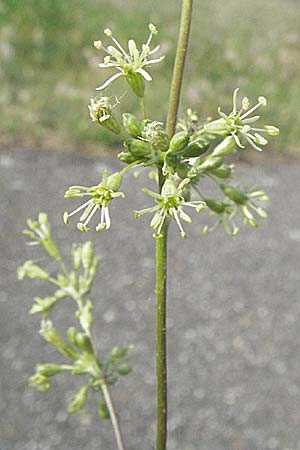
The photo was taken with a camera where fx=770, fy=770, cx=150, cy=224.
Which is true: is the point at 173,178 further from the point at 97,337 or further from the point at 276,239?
the point at 276,239

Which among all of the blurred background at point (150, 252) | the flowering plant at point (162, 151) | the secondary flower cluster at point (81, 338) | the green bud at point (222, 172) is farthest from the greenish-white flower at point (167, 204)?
the blurred background at point (150, 252)

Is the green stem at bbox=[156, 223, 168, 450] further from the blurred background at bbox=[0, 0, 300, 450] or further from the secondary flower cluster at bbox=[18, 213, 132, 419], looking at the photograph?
the blurred background at bbox=[0, 0, 300, 450]

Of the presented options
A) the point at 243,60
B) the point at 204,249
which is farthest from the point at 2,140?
the point at 243,60

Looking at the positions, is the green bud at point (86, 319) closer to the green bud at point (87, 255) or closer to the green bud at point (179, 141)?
the green bud at point (87, 255)

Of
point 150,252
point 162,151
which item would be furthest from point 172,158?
point 150,252

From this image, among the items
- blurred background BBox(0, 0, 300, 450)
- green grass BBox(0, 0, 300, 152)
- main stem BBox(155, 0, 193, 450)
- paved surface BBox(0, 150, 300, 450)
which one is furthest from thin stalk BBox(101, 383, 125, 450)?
green grass BBox(0, 0, 300, 152)

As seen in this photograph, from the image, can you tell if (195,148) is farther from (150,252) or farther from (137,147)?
(150,252)
